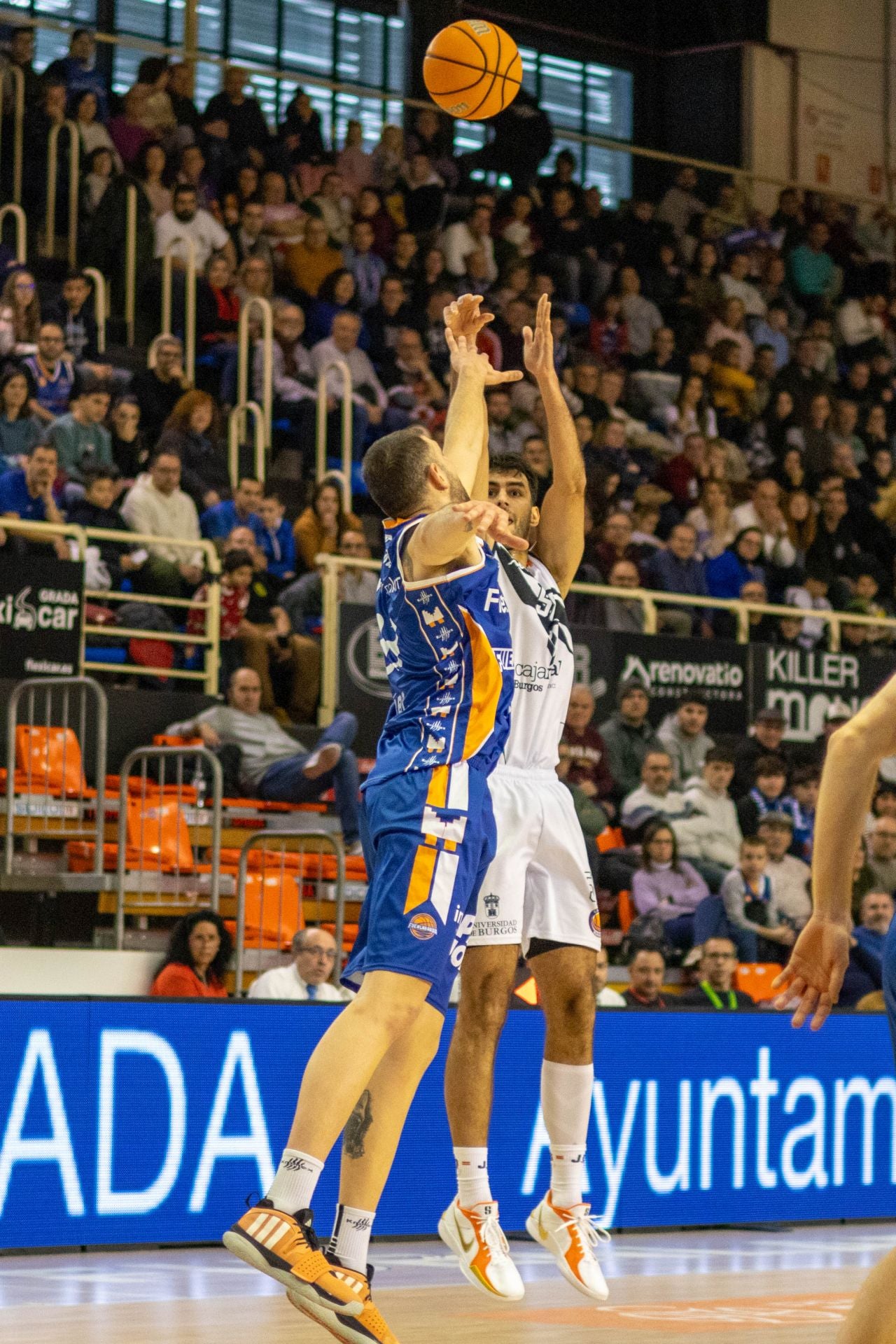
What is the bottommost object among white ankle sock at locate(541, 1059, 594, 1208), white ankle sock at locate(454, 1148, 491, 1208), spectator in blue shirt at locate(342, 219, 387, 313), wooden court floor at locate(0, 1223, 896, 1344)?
wooden court floor at locate(0, 1223, 896, 1344)

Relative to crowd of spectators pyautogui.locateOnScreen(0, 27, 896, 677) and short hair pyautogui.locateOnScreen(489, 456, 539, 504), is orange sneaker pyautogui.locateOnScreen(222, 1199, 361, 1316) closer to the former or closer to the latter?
short hair pyautogui.locateOnScreen(489, 456, 539, 504)

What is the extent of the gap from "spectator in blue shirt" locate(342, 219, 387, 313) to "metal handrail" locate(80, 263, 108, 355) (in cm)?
260

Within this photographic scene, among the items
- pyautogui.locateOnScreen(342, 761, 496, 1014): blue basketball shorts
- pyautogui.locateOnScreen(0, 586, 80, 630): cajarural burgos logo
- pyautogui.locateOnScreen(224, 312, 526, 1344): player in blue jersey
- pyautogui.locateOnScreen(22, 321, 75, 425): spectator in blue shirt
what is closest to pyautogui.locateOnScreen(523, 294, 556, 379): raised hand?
pyautogui.locateOnScreen(224, 312, 526, 1344): player in blue jersey

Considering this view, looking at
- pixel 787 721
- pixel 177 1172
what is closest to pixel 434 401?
pixel 787 721

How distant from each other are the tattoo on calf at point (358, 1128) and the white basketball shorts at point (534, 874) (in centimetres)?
93

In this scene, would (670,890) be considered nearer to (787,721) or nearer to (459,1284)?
(787,721)

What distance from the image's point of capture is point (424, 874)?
5570 millimetres

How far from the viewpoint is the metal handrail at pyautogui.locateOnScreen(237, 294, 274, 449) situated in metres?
A: 16.8

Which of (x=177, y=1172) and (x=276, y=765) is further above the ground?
(x=276, y=765)

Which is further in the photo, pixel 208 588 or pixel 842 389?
pixel 842 389

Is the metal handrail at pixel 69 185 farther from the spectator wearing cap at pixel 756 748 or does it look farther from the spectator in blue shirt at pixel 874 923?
the spectator in blue shirt at pixel 874 923

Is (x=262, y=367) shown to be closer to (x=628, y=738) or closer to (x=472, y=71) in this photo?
(x=628, y=738)

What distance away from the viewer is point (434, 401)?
59.6 feet

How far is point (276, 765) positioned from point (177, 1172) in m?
5.09
